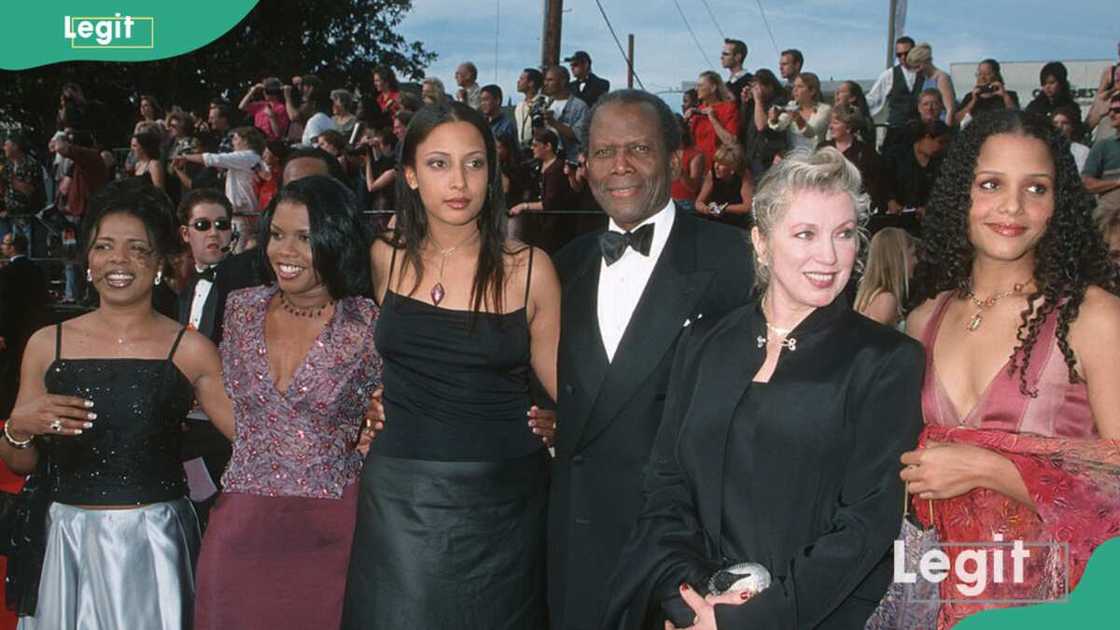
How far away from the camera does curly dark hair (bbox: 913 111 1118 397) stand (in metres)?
2.60

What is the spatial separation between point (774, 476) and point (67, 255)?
38.6 feet

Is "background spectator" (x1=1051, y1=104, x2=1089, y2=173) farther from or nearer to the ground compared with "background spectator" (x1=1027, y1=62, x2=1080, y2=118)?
nearer to the ground

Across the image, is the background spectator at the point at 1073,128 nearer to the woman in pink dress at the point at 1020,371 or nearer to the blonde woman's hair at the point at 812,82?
the blonde woman's hair at the point at 812,82

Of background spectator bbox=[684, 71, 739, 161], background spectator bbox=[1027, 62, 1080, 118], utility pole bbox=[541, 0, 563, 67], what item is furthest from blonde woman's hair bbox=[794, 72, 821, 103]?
utility pole bbox=[541, 0, 563, 67]

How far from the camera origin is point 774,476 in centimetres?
247

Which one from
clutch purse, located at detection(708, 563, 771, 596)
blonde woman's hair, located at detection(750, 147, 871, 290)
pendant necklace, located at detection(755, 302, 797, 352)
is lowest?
clutch purse, located at detection(708, 563, 771, 596)

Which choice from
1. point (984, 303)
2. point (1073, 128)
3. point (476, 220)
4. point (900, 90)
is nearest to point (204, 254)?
point (476, 220)

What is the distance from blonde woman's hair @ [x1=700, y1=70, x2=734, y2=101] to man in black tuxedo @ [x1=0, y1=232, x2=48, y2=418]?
17.9ft

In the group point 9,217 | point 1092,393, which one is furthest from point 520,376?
point 9,217

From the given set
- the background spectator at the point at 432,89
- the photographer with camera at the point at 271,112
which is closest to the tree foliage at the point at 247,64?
the photographer with camera at the point at 271,112

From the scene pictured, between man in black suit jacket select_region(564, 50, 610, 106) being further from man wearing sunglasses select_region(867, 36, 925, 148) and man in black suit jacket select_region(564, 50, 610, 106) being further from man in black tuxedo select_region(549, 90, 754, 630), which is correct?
man in black tuxedo select_region(549, 90, 754, 630)

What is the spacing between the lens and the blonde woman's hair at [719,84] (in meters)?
9.31

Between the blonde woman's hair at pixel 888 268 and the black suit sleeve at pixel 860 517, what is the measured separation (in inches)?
120

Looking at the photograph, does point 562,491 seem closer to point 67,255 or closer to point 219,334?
point 219,334
